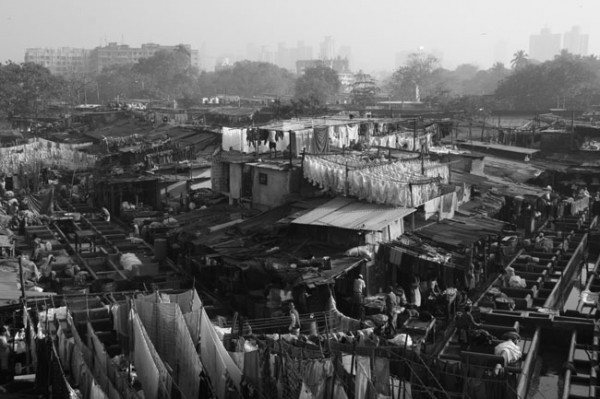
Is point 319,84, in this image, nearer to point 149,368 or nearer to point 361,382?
point 149,368

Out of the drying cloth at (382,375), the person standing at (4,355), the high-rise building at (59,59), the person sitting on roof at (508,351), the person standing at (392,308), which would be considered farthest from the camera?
A: the high-rise building at (59,59)

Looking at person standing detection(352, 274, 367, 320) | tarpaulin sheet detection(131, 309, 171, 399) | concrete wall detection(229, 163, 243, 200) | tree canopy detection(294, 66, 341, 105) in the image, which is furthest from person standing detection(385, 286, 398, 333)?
tree canopy detection(294, 66, 341, 105)

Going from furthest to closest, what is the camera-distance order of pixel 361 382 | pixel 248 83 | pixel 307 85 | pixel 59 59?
pixel 59 59, pixel 248 83, pixel 307 85, pixel 361 382

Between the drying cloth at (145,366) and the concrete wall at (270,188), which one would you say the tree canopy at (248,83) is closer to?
the concrete wall at (270,188)

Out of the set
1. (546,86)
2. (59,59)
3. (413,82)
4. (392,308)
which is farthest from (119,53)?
(392,308)

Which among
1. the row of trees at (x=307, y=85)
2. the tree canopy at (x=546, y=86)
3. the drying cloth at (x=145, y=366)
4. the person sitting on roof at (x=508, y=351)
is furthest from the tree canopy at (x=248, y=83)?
the drying cloth at (x=145, y=366)

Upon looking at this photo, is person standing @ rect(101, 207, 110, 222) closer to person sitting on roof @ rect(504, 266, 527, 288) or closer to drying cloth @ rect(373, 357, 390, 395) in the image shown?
person sitting on roof @ rect(504, 266, 527, 288)

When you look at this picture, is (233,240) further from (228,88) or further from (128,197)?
(228,88)
